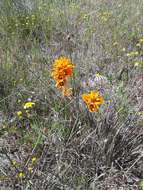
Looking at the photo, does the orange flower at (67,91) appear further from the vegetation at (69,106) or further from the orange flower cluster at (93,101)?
the orange flower cluster at (93,101)

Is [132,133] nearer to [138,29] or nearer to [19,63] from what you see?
[19,63]

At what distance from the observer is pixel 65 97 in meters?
2.31

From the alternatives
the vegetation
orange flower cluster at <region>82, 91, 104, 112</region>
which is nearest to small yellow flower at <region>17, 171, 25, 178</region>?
the vegetation

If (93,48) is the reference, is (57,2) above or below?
above

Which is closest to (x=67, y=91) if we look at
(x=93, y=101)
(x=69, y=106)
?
(x=69, y=106)

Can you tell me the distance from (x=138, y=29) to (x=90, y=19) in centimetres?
54

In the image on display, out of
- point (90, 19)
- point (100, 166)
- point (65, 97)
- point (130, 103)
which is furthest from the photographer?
point (90, 19)

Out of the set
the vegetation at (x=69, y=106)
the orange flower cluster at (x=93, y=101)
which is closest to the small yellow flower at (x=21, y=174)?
the vegetation at (x=69, y=106)

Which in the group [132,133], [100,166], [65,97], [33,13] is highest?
[33,13]

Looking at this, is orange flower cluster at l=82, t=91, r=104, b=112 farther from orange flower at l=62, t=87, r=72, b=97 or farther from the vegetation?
orange flower at l=62, t=87, r=72, b=97

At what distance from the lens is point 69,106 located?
2297 millimetres

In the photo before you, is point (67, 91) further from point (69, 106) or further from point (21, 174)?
point (21, 174)

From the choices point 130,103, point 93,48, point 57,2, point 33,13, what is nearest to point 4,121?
point 130,103

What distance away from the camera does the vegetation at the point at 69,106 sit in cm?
197
